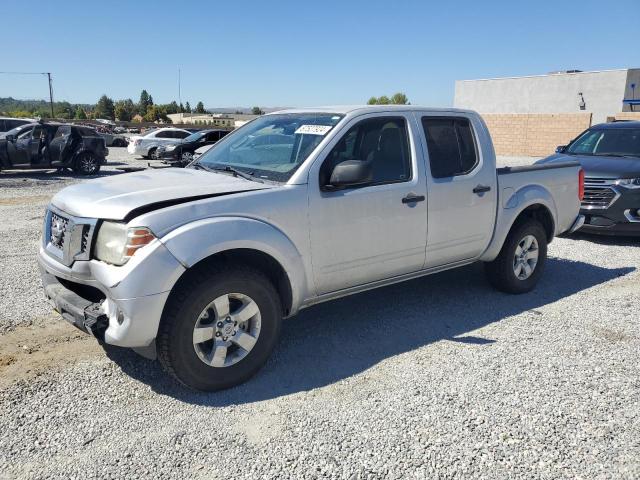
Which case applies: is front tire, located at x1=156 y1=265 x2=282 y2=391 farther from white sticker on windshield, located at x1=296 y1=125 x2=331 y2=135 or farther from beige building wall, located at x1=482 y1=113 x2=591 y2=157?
beige building wall, located at x1=482 y1=113 x2=591 y2=157

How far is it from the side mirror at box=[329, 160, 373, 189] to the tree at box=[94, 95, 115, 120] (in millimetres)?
112965

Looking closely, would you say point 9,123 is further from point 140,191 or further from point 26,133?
point 140,191

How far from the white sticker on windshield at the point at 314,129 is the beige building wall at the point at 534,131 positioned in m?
26.2

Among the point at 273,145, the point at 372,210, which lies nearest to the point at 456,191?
the point at 372,210

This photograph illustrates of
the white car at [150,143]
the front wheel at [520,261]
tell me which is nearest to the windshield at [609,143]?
the front wheel at [520,261]

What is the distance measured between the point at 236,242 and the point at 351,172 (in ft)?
3.30

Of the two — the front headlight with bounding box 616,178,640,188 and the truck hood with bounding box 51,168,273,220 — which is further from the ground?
the truck hood with bounding box 51,168,273,220

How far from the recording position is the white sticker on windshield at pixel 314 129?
4258 mm

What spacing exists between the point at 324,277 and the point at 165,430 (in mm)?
1553

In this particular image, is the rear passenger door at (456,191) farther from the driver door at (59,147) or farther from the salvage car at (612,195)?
the driver door at (59,147)

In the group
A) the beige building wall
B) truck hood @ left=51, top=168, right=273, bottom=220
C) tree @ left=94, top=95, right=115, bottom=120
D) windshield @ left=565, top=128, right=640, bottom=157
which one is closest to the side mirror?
truck hood @ left=51, top=168, right=273, bottom=220

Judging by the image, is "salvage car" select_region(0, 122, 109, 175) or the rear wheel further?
the rear wheel

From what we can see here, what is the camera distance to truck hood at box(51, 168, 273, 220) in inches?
137

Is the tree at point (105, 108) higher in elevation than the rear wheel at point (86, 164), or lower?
higher
